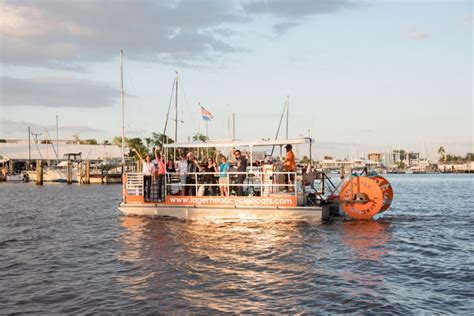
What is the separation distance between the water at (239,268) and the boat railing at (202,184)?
1601 mm

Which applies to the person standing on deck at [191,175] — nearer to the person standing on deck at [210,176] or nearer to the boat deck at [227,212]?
the person standing on deck at [210,176]

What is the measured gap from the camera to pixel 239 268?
12.3 metres

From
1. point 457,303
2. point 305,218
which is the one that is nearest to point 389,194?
point 305,218

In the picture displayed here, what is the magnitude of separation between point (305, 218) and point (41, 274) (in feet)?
34.3

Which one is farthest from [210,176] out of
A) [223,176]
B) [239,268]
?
[239,268]

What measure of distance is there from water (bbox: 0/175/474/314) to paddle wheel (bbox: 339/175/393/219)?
0.64m

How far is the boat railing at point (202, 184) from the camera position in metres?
20.5

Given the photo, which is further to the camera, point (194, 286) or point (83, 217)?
point (83, 217)

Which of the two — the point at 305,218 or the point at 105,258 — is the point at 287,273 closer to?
the point at 105,258

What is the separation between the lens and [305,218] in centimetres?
1934

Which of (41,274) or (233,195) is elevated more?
(233,195)

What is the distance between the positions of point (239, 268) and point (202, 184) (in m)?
8.71

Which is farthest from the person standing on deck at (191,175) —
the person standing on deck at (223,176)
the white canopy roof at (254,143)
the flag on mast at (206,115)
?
the flag on mast at (206,115)

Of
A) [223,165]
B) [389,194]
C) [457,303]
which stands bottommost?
[457,303]
